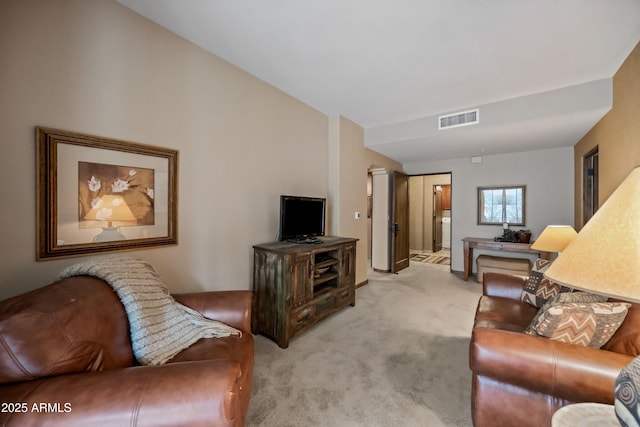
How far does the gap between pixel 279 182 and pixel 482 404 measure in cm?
252

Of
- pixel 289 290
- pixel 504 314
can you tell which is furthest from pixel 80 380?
pixel 504 314

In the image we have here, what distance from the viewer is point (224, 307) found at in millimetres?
1717

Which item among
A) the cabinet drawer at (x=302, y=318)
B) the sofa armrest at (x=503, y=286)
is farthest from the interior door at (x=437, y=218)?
the cabinet drawer at (x=302, y=318)

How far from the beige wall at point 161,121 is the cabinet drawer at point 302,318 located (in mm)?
610

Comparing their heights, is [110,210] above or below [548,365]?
above

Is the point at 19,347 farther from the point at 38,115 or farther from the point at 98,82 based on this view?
the point at 98,82

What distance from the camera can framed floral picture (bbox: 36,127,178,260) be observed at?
1.48 meters

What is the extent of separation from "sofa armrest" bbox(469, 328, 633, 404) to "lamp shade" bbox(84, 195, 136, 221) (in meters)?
2.32

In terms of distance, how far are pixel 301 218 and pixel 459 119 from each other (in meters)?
2.48

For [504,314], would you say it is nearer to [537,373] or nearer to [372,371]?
[537,373]

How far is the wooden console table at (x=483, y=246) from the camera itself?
13.7 ft

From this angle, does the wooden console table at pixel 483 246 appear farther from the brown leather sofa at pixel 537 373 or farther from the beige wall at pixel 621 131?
the brown leather sofa at pixel 537 373

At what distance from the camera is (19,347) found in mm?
871

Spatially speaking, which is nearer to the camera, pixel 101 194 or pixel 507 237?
pixel 101 194
